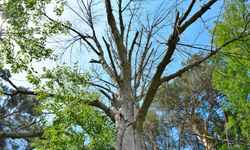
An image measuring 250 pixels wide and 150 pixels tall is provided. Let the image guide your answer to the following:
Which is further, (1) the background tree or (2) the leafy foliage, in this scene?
(1) the background tree

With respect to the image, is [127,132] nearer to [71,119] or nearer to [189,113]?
[71,119]

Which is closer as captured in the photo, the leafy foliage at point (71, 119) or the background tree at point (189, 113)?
the leafy foliage at point (71, 119)

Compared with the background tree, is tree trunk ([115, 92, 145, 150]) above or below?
below

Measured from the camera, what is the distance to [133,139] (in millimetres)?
2566

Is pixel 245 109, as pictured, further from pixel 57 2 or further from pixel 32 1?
pixel 32 1

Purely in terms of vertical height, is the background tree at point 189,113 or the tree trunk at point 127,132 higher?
the background tree at point 189,113

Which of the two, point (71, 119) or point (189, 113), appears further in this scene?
point (189, 113)

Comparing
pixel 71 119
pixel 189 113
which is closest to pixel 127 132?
pixel 71 119

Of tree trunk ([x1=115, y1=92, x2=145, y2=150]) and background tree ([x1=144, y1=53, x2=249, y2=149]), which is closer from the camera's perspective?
tree trunk ([x1=115, y1=92, x2=145, y2=150])

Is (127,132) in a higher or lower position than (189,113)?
lower

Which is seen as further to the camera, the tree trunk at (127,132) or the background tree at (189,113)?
the background tree at (189,113)

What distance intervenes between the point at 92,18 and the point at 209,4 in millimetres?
3630

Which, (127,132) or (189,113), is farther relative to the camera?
(189,113)

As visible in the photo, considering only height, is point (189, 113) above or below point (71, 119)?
above
